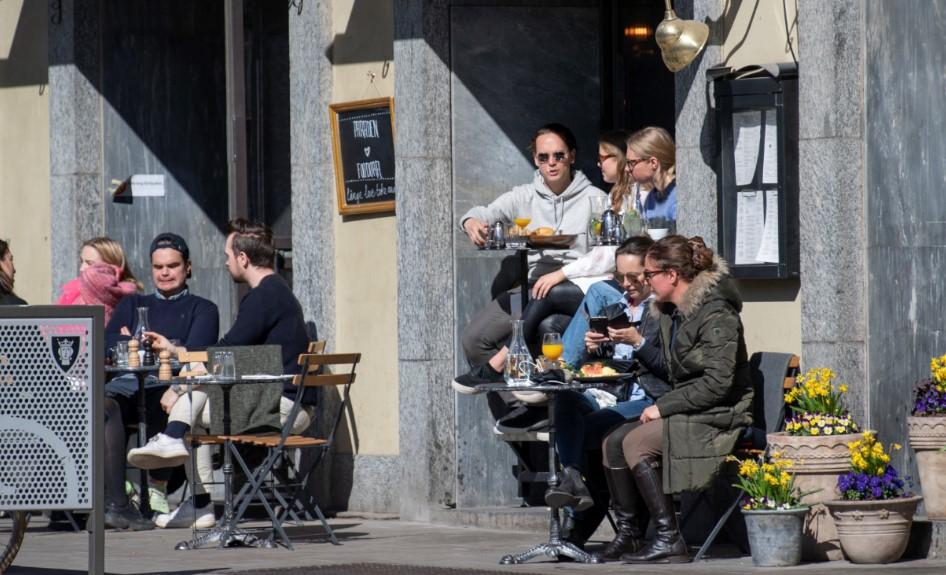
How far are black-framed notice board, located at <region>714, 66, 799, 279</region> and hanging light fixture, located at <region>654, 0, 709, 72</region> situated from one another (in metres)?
0.19

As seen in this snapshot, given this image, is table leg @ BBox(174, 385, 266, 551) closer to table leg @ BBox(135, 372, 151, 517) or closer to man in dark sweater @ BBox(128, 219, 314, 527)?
man in dark sweater @ BBox(128, 219, 314, 527)

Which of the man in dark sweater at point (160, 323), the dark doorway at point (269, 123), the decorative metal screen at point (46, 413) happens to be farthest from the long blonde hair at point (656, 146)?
the dark doorway at point (269, 123)

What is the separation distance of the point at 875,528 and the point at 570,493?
1.39 metres

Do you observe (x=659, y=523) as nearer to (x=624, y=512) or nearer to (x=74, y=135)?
(x=624, y=512)

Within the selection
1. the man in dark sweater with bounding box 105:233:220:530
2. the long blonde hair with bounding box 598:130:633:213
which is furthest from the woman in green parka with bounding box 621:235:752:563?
the man in dark sweater with bounding box 105:233:220:530

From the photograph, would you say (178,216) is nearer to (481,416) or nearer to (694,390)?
(481,416)

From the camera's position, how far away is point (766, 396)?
8945 millimetres

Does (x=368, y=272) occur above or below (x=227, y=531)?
above

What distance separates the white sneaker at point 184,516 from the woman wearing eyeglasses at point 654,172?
2961mm

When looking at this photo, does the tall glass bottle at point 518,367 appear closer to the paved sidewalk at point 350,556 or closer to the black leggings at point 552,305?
the paved sidewalk at point 350,556

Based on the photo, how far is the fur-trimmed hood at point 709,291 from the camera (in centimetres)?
863

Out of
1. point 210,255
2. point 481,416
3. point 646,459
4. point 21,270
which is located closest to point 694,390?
point 646,459

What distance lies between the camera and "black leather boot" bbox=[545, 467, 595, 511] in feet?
28.5

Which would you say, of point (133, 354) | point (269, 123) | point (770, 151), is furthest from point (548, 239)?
point (269, 123)
